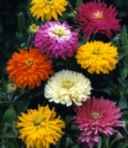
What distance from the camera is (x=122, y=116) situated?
2207 millimetres

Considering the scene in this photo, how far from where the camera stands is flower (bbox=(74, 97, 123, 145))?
6.81 feet

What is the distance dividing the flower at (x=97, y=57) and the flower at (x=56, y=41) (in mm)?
40

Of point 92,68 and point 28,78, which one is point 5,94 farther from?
point 92,68

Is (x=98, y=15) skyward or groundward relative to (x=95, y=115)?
skyward

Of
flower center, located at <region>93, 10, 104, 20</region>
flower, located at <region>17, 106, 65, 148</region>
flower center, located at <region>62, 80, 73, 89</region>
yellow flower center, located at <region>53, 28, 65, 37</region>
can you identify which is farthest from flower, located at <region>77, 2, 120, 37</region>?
flower, located at <region>17, 106, 65, 148</region>

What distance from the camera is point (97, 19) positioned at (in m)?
2.31

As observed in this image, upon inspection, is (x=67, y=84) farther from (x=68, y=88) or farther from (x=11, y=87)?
(x=11, y=87)

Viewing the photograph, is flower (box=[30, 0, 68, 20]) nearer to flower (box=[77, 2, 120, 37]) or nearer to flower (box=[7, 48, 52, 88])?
flower (box=[77, 2, 120, 37])

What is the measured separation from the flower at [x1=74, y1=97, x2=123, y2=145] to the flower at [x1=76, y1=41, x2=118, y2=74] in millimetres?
114

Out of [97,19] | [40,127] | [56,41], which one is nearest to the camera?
[40,127]

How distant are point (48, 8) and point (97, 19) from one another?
7.5 inches

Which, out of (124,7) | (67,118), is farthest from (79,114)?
(124,7)

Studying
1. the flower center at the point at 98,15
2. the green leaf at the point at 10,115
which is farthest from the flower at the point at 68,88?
the flower center at the point at 98,15

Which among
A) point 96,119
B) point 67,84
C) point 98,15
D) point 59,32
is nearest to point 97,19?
point 98,15
